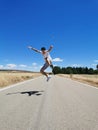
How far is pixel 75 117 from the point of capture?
5133 millimetres

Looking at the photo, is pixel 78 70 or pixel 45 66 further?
pixel 78 70

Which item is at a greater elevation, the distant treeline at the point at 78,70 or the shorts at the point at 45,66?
the distant treeline at the point at 78,70

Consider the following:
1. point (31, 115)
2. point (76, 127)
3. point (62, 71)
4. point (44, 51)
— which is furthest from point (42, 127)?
point (62, 71)

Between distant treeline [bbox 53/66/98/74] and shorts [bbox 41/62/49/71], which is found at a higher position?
distant treeline [bbox 53/66/98/74]

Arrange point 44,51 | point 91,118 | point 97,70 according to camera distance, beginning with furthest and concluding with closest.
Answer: point 97,70 → point 44,51 → point 91,118

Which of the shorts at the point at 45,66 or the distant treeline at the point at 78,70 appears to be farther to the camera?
the distant treeline at the point at 78,70

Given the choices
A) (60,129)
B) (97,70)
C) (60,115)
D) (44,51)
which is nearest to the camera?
(60,129)

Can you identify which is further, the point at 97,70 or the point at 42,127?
the point at 97,70

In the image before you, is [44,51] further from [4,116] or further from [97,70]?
[97,70]

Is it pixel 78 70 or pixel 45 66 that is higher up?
pixel 78 70

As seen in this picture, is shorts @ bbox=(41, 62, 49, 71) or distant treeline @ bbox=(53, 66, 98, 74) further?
distant treeline @ bbox=(53, 66, 98, 74)

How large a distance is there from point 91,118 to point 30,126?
154 cm

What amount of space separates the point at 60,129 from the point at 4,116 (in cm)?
166

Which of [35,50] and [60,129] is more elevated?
[35,50]
